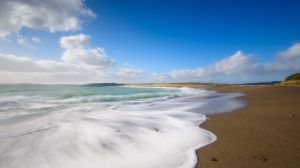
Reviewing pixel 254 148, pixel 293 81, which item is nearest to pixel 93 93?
pixel 254 148

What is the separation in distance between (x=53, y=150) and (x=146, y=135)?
2.58m

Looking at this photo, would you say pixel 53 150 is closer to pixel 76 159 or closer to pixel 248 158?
pixel 76 159

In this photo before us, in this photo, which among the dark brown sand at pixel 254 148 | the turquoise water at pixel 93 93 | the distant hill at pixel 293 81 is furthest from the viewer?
the distant hill at pixel 293 81

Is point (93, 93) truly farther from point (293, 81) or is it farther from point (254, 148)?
point (293, 81)

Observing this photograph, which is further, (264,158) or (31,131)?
(31,131)

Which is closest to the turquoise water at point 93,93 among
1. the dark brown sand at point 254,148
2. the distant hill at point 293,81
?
the dark brown sand at point 254,148

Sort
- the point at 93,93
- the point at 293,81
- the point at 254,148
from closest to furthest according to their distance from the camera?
the point at 254,148 < the point at 93,93 < the point at 293,81

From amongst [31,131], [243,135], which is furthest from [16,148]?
[243,135]

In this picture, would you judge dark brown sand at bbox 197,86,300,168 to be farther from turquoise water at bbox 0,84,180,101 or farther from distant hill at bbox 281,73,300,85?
distant hill at bbox 281,73,300,85

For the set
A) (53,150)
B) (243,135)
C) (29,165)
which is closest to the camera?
(29,165)

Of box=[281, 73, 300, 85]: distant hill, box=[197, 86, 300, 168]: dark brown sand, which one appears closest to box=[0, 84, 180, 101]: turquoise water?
box=[197, 86, 300, 168]: dark brown sand

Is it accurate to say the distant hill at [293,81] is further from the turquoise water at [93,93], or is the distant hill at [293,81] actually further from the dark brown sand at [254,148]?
the dark brown sand at [254,148]

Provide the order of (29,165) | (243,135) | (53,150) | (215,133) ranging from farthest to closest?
(215,133) < (243,135) < (53,150) < (29,165)

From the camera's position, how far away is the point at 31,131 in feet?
21.2
